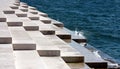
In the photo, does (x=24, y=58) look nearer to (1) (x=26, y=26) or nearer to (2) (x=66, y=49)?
(2) (x=66, y=49)

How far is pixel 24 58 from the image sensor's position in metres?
6.39

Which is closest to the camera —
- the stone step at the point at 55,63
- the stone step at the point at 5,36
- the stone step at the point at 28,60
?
the stone step at the point at 28,60

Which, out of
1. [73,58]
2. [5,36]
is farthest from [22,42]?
[73,58]

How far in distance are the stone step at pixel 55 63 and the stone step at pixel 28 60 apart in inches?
6.1

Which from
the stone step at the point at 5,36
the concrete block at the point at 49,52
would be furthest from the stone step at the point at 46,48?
the stone step at the point at 5,36

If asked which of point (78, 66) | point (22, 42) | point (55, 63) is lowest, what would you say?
point (78, 66)

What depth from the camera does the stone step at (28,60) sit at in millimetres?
5910

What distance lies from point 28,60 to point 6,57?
0.33 m

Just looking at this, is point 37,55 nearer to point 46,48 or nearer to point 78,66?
point 46,48

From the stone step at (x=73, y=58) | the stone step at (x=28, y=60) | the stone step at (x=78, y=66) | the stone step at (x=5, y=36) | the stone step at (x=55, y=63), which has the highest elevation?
the stone step at (x=5, y=36)

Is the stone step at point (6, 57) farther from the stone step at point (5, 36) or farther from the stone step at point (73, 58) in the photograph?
the stone step at point (73, 58)

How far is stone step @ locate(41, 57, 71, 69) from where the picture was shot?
6.27m

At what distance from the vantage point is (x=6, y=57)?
609cm

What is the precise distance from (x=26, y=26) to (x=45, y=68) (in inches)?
143
